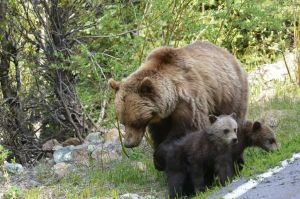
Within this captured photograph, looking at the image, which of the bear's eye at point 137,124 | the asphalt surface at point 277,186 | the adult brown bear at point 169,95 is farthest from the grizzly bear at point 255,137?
the bear's eye at point 137,124

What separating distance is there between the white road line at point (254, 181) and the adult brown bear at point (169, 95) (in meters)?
1.20

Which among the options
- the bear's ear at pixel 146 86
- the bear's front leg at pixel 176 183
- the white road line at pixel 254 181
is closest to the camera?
the white road line at pixel 254 181

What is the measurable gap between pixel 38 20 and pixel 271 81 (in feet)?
17.9

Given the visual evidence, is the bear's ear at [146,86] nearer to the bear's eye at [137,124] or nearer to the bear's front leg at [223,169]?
the bear's eye at [137,124]

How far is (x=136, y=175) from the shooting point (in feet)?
32.7

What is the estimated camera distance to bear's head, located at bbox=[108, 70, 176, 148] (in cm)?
892

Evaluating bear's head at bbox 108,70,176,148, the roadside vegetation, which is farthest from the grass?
bear's head at bbox 108,70,176,148

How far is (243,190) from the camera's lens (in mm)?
7691

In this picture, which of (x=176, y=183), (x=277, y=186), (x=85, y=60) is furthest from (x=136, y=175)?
(x=277, y=186)

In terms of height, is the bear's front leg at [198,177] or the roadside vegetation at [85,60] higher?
the roadside vegetation at [85,60]

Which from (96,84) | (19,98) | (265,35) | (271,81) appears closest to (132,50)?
(96,84)

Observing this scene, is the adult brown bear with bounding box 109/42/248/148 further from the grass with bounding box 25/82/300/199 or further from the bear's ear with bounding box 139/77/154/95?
the grass with bounding box 25/82/300/199

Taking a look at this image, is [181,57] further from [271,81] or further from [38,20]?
[271,81]

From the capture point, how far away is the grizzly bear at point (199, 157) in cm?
846
